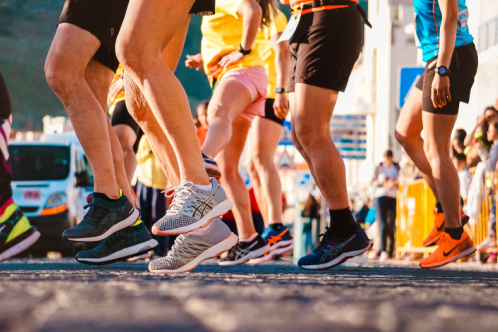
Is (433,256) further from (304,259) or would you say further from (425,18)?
(425,18)

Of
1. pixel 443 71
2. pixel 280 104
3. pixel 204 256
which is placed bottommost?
pixel 204 256

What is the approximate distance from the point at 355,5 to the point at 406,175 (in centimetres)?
693

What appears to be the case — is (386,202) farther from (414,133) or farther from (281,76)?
(414,133)

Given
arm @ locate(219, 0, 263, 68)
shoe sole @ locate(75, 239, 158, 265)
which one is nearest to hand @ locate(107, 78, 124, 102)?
arm @ locate(219, 0, 263, 68)

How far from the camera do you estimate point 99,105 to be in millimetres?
3412

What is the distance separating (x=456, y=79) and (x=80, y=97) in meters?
2.15

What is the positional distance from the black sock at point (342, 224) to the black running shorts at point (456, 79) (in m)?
0.93

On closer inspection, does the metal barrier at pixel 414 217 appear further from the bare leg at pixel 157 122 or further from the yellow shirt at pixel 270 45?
the bare leg at pixel 157 122

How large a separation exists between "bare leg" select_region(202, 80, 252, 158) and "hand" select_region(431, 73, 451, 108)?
1.25m

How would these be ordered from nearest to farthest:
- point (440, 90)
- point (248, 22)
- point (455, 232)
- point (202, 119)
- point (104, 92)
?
point (104, 92) → point (440, 90) → point (455, 232) → point (248, 22) → point (202, 119)

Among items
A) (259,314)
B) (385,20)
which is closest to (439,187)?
(259,314)

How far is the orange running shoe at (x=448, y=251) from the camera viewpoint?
13.2 ft

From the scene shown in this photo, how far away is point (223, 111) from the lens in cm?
452

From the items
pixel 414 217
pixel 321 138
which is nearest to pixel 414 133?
pixel 321 138
